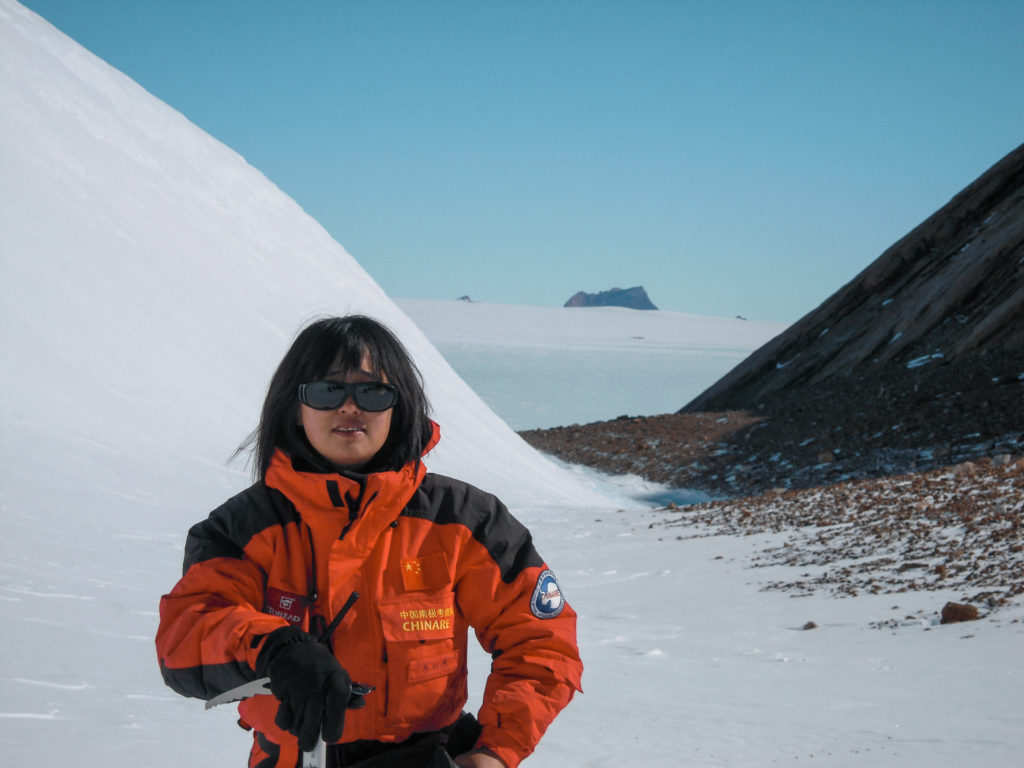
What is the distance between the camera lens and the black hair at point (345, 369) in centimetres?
174

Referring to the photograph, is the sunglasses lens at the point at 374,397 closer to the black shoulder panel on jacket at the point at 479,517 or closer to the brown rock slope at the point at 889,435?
the black shoulder panel on jacket at the point at 479,517

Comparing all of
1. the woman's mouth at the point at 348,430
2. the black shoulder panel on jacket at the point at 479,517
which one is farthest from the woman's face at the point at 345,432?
the black shoulder panel on jacket at the point at 479,517

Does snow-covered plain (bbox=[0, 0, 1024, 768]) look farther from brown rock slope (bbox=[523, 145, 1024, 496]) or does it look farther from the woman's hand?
brown rock slope (bbox=[523, 145, 1024, 496])

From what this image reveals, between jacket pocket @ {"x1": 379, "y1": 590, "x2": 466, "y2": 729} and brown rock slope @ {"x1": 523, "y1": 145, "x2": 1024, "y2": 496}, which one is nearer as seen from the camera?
jacket pocket @ {"x1": 379, "y1": 590, "x2": 466, "y2": 729}

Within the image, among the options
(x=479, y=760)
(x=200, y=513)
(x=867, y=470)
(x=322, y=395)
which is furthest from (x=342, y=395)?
(x=867, y=470)

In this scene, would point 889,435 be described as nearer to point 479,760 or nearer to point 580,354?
point 479,760

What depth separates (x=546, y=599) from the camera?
64.6 inches

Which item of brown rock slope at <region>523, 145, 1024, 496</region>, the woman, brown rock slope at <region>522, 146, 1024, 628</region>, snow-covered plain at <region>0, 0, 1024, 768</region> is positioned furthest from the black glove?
brown rock slope at <region>523, 145, 1024, 496</region>

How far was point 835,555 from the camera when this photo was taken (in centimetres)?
623

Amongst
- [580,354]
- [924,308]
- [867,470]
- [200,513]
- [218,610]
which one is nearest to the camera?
[218,610]

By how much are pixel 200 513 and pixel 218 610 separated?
515cm

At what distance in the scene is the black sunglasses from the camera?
5.52ft

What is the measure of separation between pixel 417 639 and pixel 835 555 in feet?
17.3

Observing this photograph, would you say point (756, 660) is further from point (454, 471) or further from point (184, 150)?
point (184, 150)
